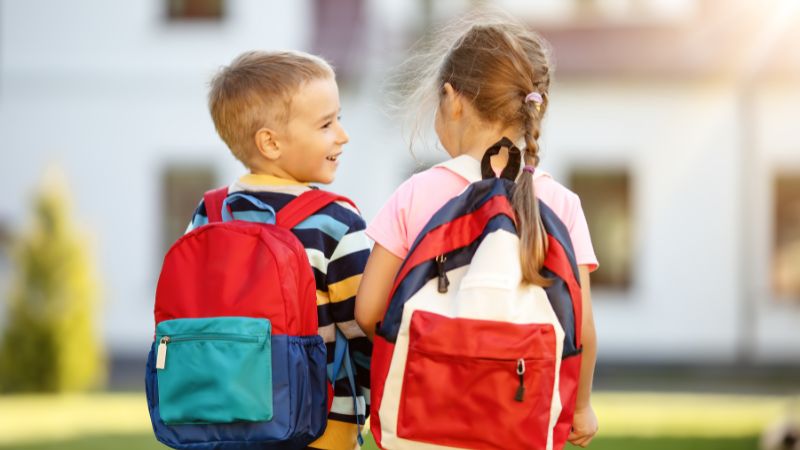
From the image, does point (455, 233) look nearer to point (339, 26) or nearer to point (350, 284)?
point (350, 284)

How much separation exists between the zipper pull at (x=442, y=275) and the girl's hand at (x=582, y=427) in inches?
18.3

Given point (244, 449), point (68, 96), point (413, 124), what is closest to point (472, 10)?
point (413, 124)

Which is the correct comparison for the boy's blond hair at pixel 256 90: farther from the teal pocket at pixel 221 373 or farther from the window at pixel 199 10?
the window at pixel 199 10

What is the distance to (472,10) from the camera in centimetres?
294

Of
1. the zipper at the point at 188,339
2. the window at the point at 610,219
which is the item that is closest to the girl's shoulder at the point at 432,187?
the zipper at the point at 188,339

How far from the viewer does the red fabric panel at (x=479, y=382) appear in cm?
250

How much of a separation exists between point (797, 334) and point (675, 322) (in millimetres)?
1329

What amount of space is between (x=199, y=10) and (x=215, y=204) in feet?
39.9

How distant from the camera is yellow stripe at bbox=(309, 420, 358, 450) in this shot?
2801mm

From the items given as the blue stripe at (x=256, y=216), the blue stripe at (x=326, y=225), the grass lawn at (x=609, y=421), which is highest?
the blue stripe at (x=256, y=216)

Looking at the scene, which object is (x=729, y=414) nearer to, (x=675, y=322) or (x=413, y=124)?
(x=675, y=322)

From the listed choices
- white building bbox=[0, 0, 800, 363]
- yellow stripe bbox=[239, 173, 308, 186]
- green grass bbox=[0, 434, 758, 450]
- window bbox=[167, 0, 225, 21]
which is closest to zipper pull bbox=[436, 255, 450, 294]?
yellow stripe bbox=[239, 173, 308, 186]

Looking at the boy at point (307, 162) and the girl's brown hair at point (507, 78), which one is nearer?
the girl's brown hair at point (507, 78)

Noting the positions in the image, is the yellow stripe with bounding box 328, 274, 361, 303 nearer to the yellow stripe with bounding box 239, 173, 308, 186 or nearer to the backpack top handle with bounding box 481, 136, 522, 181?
the yellow stripe with bounding box 239, 173, 308, 186
